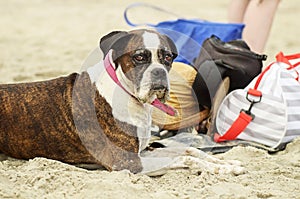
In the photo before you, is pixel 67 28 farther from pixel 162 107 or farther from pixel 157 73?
pixel 157 73

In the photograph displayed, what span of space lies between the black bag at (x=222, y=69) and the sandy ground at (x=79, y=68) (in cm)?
54

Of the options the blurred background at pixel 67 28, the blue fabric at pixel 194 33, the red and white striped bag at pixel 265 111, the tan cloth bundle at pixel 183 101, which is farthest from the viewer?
the blurred background at pixel 67 28

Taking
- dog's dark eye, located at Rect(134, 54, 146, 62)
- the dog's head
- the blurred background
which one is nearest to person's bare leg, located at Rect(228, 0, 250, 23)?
the blurred background

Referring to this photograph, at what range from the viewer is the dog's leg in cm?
319

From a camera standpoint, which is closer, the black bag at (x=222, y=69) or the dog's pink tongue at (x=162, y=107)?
the dog's pink tongue at (x=162, y=107)

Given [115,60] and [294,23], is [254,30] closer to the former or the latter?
[115,60]

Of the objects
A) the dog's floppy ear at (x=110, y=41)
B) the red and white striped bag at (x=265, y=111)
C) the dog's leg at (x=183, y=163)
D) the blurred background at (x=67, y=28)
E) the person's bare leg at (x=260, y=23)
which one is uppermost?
the dog's floppy ear at (x=110, y=41)

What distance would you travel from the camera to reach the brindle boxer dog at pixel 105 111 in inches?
123

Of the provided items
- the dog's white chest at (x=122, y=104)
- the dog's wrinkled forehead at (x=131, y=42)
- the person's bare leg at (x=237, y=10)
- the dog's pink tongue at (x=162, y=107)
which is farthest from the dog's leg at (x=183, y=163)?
the person's bare leg at (x=237, y=10)

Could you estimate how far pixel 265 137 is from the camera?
3791 mm

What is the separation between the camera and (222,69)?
13.3 ft

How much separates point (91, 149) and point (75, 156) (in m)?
0.11

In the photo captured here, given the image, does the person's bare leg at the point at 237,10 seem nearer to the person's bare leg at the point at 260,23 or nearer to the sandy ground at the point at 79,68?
the person's bare leg at the point at 260,23

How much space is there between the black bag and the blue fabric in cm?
75
